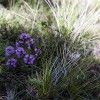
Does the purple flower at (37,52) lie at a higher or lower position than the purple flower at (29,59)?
higher

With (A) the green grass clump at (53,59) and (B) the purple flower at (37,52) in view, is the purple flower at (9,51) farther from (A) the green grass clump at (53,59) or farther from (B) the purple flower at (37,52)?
(B) the purple flower at (37,52)

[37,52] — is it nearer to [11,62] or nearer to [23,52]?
[23,52]

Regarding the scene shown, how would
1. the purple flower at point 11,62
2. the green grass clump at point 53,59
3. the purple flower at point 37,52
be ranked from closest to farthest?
the green grass clump at point 53,59 → the purple flower at point 11,62 → the purple flower at point 37,52

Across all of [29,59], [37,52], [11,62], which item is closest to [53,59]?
[37,52]

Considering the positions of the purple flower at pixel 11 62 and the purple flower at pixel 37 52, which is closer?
the purple flower at pixel 11 62

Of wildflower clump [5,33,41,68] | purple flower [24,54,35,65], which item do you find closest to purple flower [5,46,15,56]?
wildflower clump [5,33,41,68]

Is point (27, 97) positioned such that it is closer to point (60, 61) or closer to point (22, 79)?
point (22, 79)

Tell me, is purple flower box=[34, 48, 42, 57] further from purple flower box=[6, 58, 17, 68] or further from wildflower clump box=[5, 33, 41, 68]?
purple flower box=[6, 58, 17, 68]

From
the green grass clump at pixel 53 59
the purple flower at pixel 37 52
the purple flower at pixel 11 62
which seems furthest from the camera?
the purple flower at pixel 37 52

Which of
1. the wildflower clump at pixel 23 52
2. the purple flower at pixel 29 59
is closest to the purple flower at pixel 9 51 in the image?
the wildflower clump at pixel 23 52

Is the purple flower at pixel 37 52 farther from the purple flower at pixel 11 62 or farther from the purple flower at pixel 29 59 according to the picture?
the purple flower at pixel 11 62
